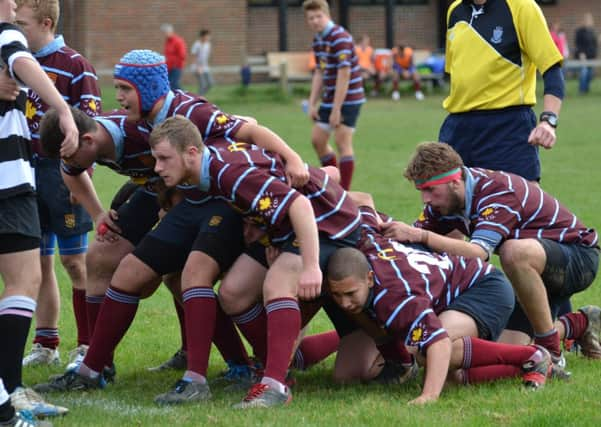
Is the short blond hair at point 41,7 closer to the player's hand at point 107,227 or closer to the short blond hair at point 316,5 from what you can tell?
the player's hand at point 107,227

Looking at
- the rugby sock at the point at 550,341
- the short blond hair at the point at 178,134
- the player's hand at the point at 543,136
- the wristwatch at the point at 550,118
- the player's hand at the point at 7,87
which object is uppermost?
the player's hand at the point at 7,87

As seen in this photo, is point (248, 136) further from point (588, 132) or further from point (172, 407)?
point (588, 132)

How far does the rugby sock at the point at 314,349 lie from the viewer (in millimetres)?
5641

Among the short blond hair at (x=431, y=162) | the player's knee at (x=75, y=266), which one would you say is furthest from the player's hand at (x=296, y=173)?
the player's knee at (x=75, y=266)

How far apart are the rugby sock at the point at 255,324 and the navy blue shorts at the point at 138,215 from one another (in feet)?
2.36

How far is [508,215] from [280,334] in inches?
50.3

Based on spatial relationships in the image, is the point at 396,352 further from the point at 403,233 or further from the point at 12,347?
the point at 12,347

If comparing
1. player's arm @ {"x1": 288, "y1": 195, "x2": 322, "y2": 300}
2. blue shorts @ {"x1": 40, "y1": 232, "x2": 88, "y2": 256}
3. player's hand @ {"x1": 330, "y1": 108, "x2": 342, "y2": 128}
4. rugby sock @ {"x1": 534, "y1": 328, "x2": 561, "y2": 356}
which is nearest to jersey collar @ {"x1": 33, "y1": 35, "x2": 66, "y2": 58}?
blue shorts @ {"x1": 40, "y1": 232, "x2": 88, "y2": 256}

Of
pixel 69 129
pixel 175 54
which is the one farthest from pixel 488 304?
pixel 175 54

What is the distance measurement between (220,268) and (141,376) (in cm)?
87

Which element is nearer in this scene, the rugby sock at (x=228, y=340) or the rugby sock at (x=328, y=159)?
the rugby sock at (x=228, y=340)

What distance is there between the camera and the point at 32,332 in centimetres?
659

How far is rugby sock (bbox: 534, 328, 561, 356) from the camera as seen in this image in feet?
17.3

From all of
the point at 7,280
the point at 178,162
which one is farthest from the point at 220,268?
the point at 7,280
